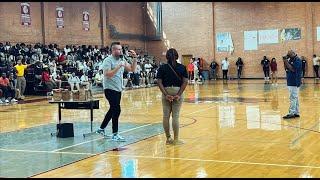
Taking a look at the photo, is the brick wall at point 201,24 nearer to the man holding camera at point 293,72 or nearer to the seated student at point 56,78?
the seated student at point 56,78

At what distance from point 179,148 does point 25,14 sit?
22.0 metres

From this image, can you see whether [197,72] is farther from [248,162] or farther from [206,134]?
[248,162]

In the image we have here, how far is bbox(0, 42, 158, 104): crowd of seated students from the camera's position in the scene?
2241cm

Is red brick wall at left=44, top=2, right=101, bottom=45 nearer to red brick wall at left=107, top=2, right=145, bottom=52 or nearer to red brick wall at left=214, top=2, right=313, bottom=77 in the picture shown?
red brick wall at left=107, top=2, right=145, bottom=52

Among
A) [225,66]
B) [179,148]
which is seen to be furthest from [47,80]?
[179,148]

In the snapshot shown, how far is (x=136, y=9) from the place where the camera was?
129ft

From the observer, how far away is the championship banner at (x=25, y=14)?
92.5 feet

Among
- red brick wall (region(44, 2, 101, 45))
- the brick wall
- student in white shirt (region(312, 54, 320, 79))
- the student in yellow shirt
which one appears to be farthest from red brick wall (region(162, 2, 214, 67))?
the student in yellow shirt

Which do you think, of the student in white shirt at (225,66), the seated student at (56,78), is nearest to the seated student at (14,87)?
the seated student at (56,78)

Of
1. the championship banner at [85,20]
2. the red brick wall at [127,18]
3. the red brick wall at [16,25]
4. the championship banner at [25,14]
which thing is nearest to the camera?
the red brick wall at [16,25]

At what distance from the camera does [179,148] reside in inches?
341

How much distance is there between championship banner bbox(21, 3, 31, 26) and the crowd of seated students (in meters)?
1.69

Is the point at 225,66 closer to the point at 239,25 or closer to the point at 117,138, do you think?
the point at 239,25

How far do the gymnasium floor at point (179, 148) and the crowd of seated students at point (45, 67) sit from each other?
27.2 feet
